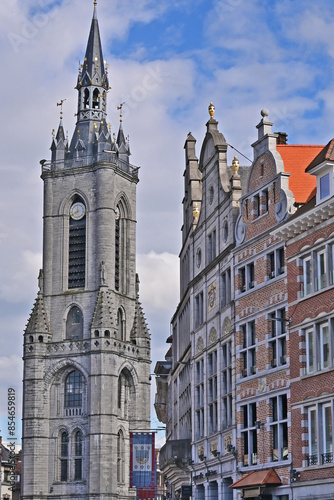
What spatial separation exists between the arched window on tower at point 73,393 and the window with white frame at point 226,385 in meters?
63.3

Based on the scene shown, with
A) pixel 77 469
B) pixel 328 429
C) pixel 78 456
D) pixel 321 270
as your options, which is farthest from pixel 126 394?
pixel 328 429

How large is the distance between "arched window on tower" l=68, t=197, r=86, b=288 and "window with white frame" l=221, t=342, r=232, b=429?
65.9m

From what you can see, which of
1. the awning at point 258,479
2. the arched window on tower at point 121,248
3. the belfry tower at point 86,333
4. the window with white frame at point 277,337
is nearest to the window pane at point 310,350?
the window with white frame at point 277,337

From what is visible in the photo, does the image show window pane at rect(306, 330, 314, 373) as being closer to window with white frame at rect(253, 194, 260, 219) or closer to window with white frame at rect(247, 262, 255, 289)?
window with white frame at rect(247, 262, 255, 289)

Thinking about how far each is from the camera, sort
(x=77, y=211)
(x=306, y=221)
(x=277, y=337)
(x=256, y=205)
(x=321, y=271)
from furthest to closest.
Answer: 1. (x=77, y=211)
2. (x=256, y=205)
3. (x=277, y=337)
4. (x=306, y=221)
5. (x=321, y=271)

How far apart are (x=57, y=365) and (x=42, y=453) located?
790 centimetres

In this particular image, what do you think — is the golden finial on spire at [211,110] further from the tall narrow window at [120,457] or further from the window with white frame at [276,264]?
the tall narrow window at [120,457]

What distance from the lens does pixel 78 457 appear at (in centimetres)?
10212

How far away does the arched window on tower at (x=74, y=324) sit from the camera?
10556cm

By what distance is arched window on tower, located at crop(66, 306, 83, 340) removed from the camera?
346ft

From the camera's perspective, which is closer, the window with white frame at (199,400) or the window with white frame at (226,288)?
the window with white frame at (226,288)

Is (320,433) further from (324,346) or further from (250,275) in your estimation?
(250,275)

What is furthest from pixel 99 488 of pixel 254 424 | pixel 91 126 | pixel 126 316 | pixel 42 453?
pixel 254 424

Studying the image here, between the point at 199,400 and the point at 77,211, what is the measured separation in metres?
65.6
